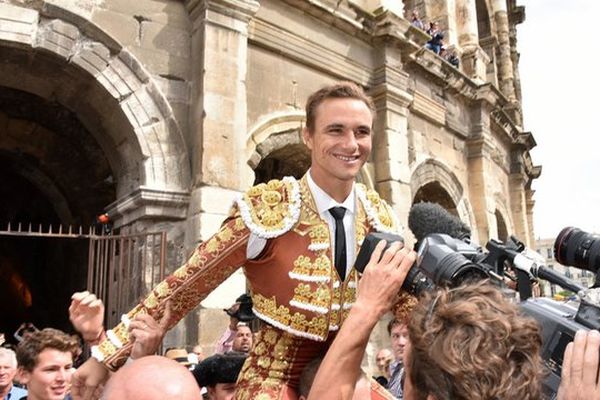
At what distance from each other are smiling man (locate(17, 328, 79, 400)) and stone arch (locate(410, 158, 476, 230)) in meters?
7.47

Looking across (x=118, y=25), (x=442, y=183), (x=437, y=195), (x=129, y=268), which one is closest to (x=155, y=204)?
(x=129, y=268)

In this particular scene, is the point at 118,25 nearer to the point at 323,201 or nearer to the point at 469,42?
the point at 323,201

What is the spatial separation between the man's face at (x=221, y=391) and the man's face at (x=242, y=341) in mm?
1910

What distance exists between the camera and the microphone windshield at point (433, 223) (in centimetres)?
256

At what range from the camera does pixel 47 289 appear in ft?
34.3

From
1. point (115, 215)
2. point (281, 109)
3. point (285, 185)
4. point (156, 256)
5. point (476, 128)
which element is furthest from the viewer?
point (476, 128)

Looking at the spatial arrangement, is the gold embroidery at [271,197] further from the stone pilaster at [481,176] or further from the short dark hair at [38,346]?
the stone pilaster at [481,176]

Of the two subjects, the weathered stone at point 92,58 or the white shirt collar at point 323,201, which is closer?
the white shirt collar at point 323,201

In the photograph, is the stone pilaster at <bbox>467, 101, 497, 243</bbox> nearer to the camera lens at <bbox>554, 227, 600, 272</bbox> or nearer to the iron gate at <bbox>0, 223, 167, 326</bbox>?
the iron gate at <bbox>0, 223, 167, 326</bbox>

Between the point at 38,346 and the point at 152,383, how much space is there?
9.67 feet

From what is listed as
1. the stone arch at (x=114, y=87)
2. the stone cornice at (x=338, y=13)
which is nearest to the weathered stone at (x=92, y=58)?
the stone arch at (x=114, y=87)

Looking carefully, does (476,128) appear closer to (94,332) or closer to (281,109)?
(281,109)

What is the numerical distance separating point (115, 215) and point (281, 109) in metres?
2.84

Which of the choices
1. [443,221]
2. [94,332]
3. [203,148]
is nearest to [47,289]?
[203,148]
